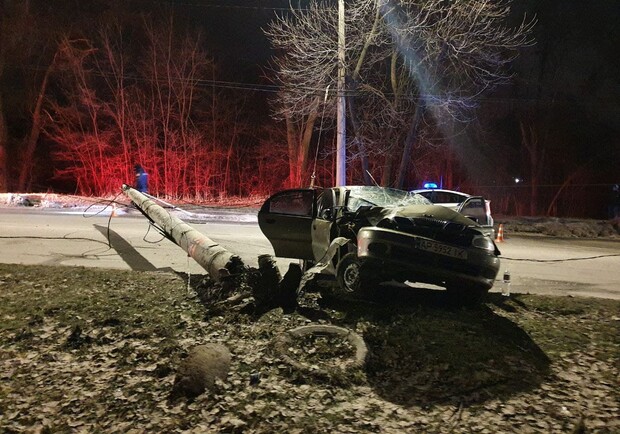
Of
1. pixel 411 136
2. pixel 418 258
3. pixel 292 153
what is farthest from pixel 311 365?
pixel 292 153

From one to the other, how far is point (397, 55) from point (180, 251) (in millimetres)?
12407

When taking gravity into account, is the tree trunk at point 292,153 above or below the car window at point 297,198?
above

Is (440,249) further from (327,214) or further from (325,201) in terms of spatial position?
(325,201)

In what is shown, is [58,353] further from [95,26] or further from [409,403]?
[95,26]

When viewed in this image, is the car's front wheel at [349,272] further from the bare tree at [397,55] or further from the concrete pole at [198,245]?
the bare tree at [397,55]

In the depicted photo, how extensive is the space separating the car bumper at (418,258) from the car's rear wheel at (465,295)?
0.96ft

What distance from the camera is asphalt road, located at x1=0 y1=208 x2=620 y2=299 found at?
8.81 metres

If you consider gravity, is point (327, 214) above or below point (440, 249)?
above

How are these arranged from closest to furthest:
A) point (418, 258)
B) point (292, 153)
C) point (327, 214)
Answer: point (418, 258) → point (327, 214) → point (292, 153)

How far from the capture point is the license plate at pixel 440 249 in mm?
5680

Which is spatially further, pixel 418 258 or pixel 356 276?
pixel 356 276

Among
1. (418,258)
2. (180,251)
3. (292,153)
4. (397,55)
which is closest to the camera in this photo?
(418,258)

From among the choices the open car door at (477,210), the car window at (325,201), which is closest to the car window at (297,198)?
the car window at (325,201)

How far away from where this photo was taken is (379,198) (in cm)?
725
